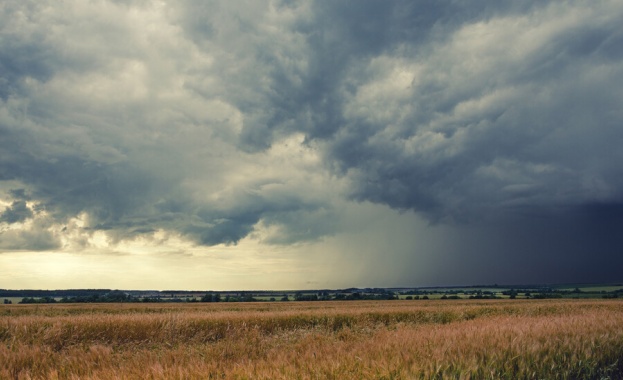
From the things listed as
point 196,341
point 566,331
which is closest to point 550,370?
point 566,331

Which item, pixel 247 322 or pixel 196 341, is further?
pixel 247 322

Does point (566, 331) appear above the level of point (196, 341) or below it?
above

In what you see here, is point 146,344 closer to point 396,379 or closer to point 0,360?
point 0,360

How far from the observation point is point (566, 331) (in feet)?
31.3

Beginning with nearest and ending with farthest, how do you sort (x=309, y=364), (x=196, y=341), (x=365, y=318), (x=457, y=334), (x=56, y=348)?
(x=309, y=364) → (x=457, y=334) → (x=56, y=348) → (x=196, y=341) → (x=365, y=318)

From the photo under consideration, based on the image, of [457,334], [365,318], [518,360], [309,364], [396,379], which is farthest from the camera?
[365,318]

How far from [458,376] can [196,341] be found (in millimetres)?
12405

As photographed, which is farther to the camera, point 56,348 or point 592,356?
point 56,348

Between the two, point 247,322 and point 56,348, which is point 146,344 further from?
point 247,322

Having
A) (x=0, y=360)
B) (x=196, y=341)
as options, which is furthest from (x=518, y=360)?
(x=196, y=341)

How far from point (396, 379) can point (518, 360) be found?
307 cm

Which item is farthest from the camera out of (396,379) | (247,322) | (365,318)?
(365,318)

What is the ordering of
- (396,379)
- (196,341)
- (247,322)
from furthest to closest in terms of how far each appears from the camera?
(247,322)
(196,341)
(396,379)

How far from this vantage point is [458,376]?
18.7 feet
